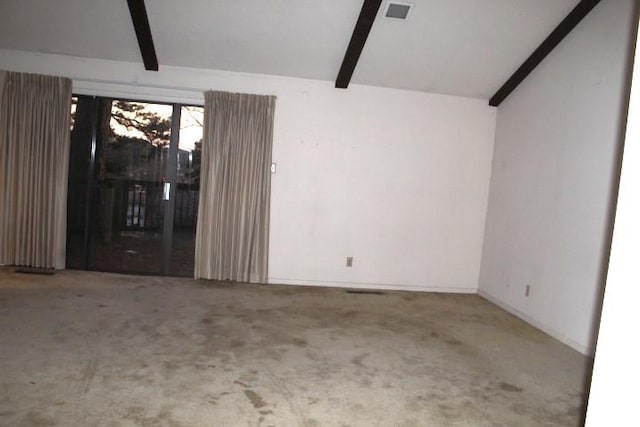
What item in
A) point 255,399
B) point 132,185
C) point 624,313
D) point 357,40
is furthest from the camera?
point 132,185

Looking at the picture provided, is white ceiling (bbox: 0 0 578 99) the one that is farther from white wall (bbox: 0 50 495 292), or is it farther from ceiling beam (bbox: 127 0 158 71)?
white wall (bbox: 0 50 495 292)

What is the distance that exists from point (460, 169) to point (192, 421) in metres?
4.14

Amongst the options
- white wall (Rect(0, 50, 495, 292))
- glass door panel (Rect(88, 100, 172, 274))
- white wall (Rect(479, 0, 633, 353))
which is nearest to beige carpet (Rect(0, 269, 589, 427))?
white wall (Rect(479, 0, 633, 353))

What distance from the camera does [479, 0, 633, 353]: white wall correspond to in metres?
3.30

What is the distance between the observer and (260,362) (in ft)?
8.73

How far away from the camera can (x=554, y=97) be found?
3975mm

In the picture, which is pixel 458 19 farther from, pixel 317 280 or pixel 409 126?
pixel 317 280

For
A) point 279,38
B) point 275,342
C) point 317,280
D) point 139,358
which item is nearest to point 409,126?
point 279,38

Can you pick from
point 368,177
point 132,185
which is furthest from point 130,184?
point 368,177

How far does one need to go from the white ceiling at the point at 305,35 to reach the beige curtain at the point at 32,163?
0.52m

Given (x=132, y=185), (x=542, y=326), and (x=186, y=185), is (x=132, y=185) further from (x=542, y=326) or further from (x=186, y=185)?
(x=542, y=326)

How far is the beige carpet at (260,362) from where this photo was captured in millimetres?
2090

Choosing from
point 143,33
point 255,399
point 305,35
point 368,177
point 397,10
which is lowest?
point 255,399

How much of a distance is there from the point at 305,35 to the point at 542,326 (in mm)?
3696
